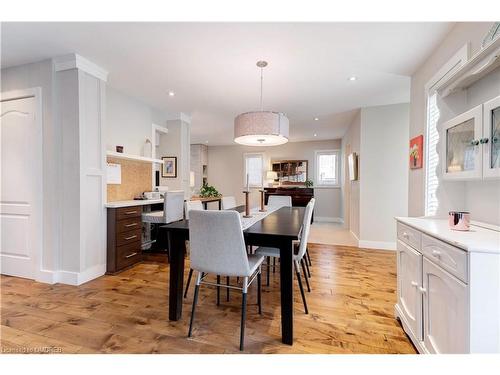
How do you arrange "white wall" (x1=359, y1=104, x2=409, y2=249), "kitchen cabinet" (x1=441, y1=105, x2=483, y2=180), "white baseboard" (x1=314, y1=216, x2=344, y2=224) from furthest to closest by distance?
"white baseboard" (x1=314, y1=216, x2=344, y2=224)
"white wall" (x1=359, y1=104, x2=409, y2=249)
"kitchen cabinet" (x1=441, y1=105, x2=483, y2=180)

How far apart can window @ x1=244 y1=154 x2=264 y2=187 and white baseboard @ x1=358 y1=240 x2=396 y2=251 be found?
14.0 ft

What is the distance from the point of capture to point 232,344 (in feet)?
5.46

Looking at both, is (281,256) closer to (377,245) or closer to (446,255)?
(446,255)

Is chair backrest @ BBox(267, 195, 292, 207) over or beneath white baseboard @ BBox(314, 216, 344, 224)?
over

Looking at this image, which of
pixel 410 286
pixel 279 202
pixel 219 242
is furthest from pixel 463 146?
pixel 279 202

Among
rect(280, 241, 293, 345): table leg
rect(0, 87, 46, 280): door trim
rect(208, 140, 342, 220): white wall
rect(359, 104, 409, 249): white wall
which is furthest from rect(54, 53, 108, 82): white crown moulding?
rect(208, 140, 342, 220): white wall

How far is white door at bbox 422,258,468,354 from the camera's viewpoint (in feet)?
3.60

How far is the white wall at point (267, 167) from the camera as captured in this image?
740 cm

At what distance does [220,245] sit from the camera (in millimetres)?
1687

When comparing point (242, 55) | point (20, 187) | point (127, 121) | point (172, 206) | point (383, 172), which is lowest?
point (172, 206)

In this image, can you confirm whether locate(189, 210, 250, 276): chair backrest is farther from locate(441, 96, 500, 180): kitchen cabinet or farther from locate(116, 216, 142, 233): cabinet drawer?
locate(116, 216, 142, 233): cabinet drawer

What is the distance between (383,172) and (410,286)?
115 inches
